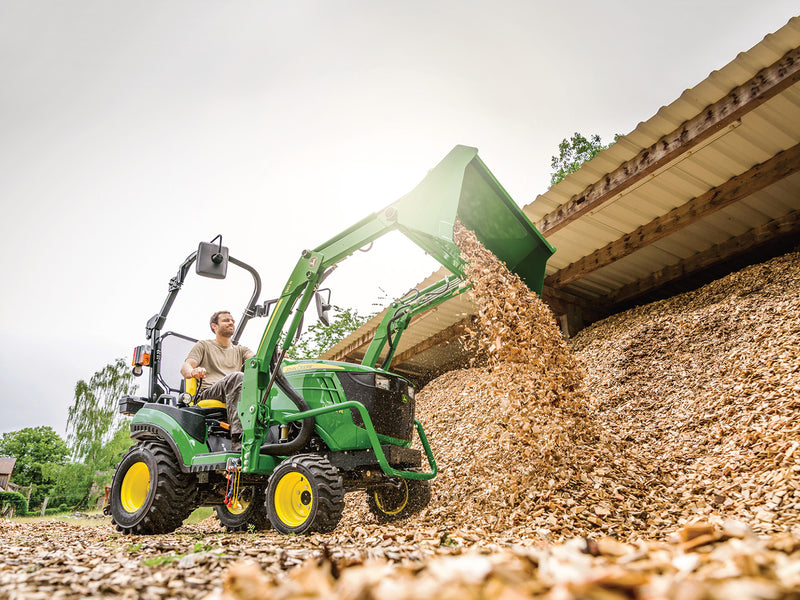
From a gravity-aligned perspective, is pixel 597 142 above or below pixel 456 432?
above

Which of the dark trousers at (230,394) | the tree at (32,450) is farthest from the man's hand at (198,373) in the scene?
the tree at (32,450)

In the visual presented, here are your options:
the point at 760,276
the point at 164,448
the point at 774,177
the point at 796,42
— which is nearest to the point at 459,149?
the point at 796,42

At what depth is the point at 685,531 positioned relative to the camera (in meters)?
1.54

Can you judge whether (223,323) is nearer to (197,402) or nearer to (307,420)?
(197,402)

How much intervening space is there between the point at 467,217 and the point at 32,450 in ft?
148

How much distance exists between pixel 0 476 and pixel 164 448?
41394mm

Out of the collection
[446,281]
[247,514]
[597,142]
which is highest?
[597,142]

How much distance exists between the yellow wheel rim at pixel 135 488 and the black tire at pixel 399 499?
1717mm

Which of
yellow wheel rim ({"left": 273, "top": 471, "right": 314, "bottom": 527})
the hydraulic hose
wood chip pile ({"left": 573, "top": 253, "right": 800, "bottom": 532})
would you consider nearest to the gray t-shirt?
the hydraulic hose

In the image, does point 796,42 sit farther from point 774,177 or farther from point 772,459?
point 772,459

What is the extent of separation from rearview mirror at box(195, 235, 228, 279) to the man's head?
42.5 inches

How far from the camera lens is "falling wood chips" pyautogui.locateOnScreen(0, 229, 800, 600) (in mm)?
1115

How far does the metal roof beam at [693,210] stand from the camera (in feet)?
16.1

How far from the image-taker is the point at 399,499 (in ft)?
13.0
